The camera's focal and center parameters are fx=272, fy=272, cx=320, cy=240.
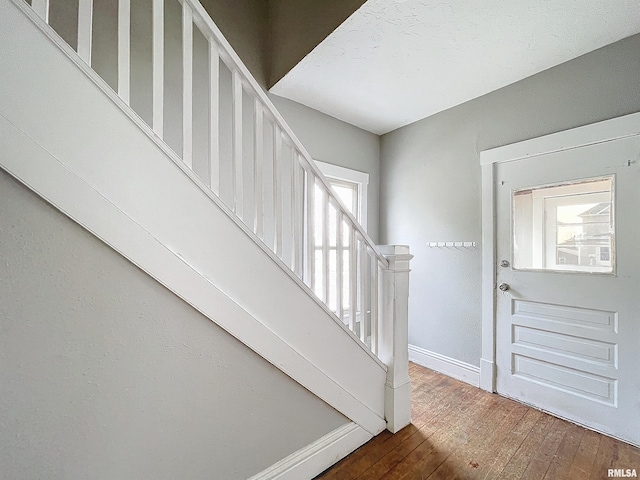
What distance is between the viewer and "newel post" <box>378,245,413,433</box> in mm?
1667

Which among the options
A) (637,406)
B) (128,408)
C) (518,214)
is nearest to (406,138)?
(518,214)

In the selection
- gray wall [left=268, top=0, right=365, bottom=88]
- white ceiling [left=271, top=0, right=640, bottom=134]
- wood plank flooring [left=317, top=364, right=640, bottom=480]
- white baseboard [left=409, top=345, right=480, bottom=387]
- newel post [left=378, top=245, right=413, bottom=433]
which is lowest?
wood plank flooring [left=317, top=364, right=640, bottom=480]

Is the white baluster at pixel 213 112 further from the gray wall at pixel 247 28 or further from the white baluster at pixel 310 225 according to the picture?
the gray wall at pixel 247 28

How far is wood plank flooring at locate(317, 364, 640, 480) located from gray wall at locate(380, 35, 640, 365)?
1.83 feet

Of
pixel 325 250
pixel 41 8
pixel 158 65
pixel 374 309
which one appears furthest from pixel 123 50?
pixel 374 309

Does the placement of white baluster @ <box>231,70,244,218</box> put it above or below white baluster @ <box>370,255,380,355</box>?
above

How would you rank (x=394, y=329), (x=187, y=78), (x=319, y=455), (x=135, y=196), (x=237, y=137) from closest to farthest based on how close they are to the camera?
(x=135, y=196)
(x=187, y=78)
(x=237, y=137)
(x=319, y=455)
(x=394, y=329)

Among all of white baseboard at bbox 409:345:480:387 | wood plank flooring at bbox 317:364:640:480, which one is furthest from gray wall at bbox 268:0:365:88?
white baseboard at bbox 409:345:480:387

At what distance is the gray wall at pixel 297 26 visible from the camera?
1613 mm

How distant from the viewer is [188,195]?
98cm

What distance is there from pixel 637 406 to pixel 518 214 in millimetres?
1333

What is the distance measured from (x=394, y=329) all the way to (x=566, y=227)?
1.42 meters

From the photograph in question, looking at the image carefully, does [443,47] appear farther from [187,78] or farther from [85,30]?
[85,30]

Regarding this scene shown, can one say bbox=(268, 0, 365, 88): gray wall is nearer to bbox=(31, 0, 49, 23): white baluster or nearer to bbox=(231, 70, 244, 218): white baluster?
bbox=(231, 70, 244, 218): white baluster
